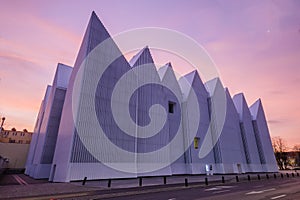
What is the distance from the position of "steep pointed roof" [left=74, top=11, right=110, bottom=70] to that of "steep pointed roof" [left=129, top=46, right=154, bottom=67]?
6125 mm

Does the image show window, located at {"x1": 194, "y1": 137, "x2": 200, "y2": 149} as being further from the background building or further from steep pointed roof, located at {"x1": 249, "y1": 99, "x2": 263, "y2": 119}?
the background building

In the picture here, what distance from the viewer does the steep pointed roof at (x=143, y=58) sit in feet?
101

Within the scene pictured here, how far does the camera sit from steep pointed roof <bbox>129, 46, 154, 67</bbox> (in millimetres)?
30745

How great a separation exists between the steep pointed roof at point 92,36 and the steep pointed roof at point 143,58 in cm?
613

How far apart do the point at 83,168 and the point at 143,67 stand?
727 inches

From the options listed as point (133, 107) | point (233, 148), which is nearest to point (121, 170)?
point (133, 107)

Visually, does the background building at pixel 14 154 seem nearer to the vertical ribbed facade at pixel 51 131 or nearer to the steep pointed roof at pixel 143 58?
the vertical ribbed facade at pixel 51 131

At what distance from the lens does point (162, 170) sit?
27.5 m

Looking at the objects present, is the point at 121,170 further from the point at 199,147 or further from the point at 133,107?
the point at 199,147

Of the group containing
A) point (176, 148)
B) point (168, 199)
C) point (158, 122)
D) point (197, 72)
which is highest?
point (197, 72)

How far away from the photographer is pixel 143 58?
3162 centimetres

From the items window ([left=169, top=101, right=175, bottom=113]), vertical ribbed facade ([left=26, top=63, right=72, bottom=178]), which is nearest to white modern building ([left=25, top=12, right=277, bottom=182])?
window ([left=169, top=101, right=175, bottom=113])

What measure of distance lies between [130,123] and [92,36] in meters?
14.0

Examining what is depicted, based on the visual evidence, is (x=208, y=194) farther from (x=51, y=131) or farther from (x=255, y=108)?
(x=255, y=108)
